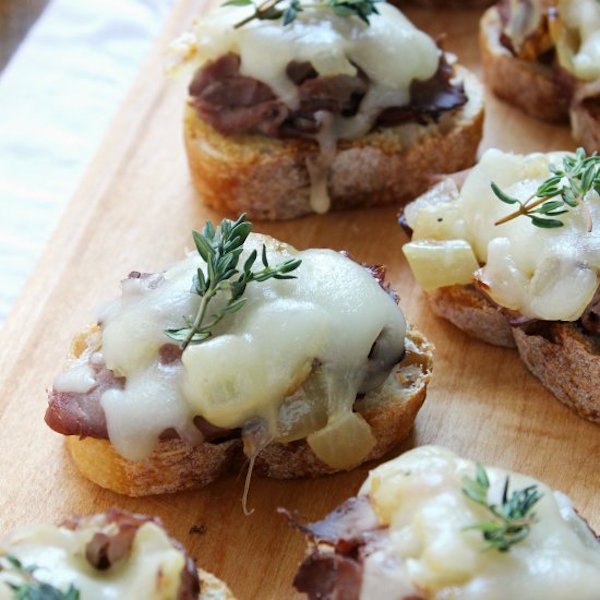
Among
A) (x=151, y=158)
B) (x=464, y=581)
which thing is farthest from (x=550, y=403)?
(x=151, y=158)

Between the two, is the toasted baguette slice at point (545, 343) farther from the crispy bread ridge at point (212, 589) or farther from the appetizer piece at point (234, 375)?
the crispy bread ridge at point (212, 589)

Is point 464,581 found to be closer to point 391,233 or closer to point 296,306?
point 296,306

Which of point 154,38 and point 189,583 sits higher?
point 189,583

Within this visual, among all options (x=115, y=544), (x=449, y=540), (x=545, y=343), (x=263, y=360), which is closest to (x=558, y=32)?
(x=545, y=343)

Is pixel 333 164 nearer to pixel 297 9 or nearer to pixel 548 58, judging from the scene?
pixel 297 9

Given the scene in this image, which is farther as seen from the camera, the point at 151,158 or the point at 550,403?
the point at 151,158
